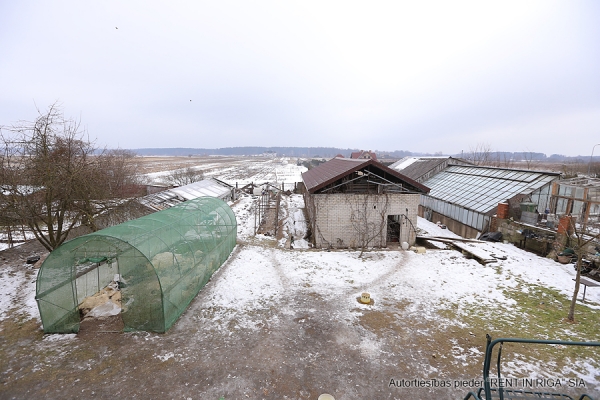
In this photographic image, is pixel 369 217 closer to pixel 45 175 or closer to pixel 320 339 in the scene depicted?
pixel 320 339

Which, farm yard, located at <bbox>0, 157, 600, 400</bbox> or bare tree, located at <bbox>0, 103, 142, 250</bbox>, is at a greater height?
bare tree, located at <bbox>0, 103, 142, 250</bbox>

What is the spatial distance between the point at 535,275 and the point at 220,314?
537 inches

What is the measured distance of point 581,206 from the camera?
17.9m

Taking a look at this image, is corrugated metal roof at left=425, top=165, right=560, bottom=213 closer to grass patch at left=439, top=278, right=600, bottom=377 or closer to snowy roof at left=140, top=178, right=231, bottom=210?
grass patch at left=439, top=278, right=600, bottom=377

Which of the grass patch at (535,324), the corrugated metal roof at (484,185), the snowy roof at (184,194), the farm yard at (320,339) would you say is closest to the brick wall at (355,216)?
the farm yard at (320,339)

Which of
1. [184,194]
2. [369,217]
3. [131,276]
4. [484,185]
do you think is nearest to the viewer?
[131,276]

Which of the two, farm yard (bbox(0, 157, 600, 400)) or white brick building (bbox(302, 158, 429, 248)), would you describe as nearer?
farm yard (bbox(0, 157, 600, 400))

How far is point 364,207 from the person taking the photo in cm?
1684

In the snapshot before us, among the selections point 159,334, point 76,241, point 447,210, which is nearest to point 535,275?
point 447,210

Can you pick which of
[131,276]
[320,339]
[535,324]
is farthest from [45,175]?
[535,324]

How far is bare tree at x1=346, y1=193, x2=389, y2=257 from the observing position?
16.8 meters

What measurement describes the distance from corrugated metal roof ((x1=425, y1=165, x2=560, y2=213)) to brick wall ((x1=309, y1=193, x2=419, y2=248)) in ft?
21.3

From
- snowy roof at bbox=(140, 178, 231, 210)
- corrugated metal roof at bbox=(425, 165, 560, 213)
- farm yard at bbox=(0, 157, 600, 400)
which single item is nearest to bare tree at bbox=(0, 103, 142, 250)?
farm yard at bbox=(0, 157, 600, 400)

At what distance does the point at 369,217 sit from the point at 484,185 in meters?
11.6
